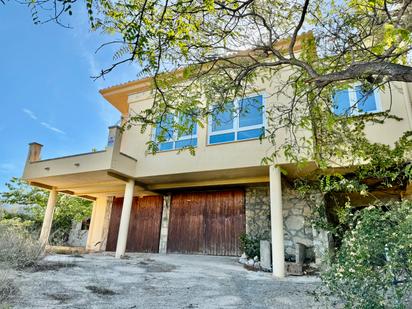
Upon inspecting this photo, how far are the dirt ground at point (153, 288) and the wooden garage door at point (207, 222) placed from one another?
3087 millimetres

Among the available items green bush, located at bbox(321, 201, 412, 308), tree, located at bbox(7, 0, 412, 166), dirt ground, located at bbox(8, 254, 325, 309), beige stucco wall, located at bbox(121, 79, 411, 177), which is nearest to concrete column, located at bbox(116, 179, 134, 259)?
beige stucco wall, located at bbox(121, 79, 411, 177)

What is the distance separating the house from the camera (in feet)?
26.1

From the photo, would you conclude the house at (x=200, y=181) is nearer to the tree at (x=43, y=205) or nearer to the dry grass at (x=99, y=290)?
the dry grass at (x=99, y=290)

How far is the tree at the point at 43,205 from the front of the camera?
54.9ft

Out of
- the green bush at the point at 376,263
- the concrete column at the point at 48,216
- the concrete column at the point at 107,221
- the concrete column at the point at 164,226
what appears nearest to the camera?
the green bush at the point at 376,263

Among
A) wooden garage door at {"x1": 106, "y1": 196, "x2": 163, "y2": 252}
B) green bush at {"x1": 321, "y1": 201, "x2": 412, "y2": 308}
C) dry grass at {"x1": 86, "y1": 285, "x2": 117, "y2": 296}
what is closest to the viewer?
green bush at {"x1": 321, "y1": 201, "x2": 412, "y2": 308}

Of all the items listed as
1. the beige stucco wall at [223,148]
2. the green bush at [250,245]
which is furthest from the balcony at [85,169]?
the green bush at [250,245]

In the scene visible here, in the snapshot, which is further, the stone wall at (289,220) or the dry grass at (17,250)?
the stone wall at (289,220)

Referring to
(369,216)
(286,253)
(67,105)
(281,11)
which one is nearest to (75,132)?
(67,105)

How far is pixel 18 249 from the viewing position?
616cm

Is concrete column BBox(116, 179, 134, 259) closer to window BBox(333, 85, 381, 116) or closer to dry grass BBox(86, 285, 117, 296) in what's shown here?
dry grass BBox(86, 285, 117, 296)

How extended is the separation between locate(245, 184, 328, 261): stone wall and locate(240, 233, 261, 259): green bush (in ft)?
1.21

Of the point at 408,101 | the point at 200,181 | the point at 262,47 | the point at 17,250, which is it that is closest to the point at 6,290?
the point at 17,250

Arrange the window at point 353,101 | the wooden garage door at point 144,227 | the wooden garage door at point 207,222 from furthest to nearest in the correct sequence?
1. the wooden garage door at point 144,227
2. the wooden garage door at point 207,222
3. the window at point 353,101
